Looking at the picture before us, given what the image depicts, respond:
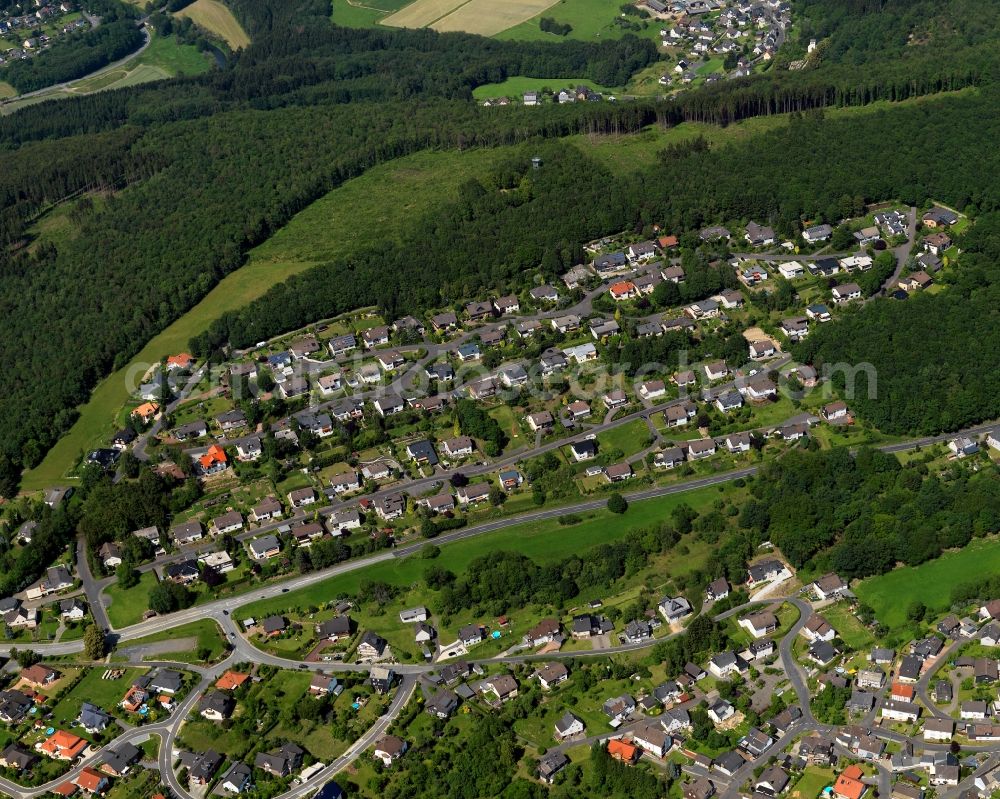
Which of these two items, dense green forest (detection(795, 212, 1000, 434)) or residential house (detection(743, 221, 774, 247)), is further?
residential house (detection(743, 221, 774, 247))

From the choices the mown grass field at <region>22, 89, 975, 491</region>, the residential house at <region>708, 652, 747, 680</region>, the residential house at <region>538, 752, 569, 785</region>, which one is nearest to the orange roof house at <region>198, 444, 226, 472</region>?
the mown grass field at <region>22, 89, 975, 491</region>

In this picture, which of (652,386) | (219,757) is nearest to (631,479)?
(652,386)

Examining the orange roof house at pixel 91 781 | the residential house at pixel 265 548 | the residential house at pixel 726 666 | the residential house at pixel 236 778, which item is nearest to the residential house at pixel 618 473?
the residential house at pixel 726 666

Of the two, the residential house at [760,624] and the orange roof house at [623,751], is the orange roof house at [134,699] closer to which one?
the orange roof house at [623,751]

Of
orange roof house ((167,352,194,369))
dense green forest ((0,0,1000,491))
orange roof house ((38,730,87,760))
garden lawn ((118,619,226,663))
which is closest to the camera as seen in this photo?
orange roof house ((38,730,87,760))

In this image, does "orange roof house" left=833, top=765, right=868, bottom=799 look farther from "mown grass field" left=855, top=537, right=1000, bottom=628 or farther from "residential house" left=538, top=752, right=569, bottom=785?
"residential house" left=538, top=752, right=569, bottom=785

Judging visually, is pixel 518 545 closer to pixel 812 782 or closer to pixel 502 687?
pixel 502 687

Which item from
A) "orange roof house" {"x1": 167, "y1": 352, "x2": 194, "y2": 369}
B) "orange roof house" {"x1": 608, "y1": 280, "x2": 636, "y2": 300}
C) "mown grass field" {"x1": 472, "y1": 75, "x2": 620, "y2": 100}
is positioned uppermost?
"mown grass field" {"x1": 472, "y1": 75, "x2": 620, "y2": 100}
